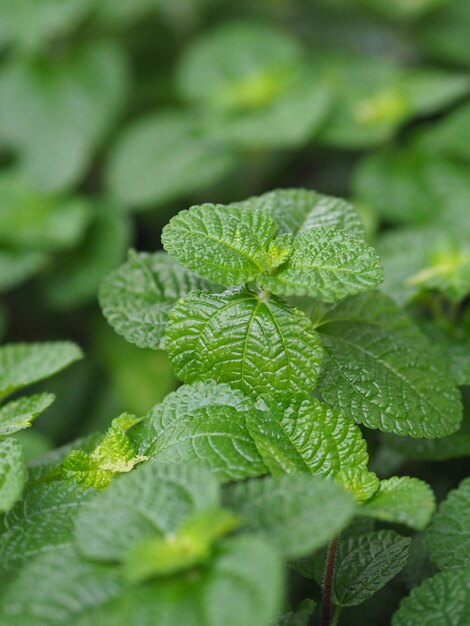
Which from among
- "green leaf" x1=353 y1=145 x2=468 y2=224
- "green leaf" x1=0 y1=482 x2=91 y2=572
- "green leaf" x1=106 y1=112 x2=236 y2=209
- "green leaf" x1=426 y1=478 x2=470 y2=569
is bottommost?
"green leaf" x1=353 y1=145 x2=468 y2=224

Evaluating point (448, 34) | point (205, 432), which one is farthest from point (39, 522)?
point (448, 34)

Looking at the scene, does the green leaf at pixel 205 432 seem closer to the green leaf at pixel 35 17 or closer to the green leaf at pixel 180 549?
the green leaf at pixel 180 549

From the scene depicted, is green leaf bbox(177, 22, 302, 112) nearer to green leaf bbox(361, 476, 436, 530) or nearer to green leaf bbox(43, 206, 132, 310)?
green leaf bbox(43, 206, 132, 310)

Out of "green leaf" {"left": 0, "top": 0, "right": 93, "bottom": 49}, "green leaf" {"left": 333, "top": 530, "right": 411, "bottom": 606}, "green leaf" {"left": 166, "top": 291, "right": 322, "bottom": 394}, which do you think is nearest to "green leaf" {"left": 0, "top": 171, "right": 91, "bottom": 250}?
"green leaf" {"left": 0, "top": 0, "right": 93, "bottom": 49}

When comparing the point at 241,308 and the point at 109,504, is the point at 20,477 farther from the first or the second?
the point at 241,308

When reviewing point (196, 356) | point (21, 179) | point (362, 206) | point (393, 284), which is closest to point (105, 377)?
point (21, 179)
